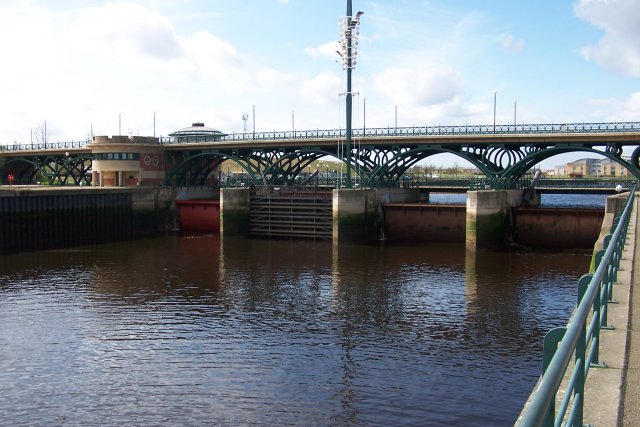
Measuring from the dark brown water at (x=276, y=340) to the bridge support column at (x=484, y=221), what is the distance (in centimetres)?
678

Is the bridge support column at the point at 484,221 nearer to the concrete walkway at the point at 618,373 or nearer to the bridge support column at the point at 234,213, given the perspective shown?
the bridge support column at the point at 234,213

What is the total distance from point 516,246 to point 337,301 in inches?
1033

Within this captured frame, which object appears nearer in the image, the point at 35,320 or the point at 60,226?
the point at 35,320

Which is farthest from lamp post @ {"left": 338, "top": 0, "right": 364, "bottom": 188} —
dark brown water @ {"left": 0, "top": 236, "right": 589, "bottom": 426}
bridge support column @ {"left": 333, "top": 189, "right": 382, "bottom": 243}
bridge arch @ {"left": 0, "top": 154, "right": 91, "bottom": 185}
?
bridge arch @ {"left": 0, "top": 154, "right": 91, "bottom": 185}

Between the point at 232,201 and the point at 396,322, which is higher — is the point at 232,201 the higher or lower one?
the higher one

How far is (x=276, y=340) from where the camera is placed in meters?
24.4

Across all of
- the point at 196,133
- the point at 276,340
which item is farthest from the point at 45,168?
the point at 276,340

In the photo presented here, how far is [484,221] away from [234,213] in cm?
2467

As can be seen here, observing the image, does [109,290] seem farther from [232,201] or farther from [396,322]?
[232,201]

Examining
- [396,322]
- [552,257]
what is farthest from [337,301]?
[552,257]

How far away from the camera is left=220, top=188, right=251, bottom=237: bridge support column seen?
2436 inches

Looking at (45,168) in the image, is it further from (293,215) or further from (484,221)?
(484,221)

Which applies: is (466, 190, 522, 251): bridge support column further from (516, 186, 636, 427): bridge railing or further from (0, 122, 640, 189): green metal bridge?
(516, 186, 636, 427): bridge railing

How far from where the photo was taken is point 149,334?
25188mm
